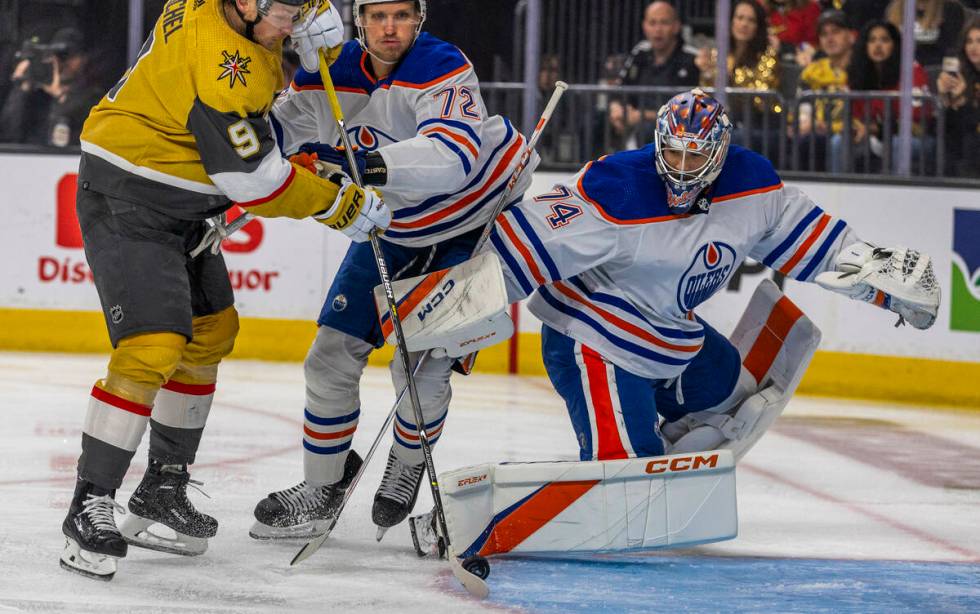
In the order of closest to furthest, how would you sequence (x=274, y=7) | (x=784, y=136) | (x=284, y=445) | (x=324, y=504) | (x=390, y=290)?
1. (x=274, y=7)
2. (x=390, y=290)
3. (x=324, y=504)
4. (x=284, y=445)
5. (x=784, y=136)

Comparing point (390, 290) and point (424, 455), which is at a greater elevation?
point (390, 290)

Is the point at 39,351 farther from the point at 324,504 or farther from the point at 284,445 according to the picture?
the point at 324,504

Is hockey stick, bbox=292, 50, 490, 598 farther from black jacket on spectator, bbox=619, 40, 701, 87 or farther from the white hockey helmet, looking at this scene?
black jacket on spectator, bbox=619, 40, 701, 87

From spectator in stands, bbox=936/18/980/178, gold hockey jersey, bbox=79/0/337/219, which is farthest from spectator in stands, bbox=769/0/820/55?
gold hockey jersey, bbox=79/0/337/219

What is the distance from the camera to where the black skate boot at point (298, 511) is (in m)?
3.41

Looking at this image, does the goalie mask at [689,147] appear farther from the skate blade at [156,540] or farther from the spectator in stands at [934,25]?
the spectator in stands at [934,25]

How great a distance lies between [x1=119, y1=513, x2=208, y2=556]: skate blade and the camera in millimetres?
3164

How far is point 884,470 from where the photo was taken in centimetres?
468

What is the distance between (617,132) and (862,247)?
3372mm

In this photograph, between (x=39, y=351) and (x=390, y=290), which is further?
(x=39, y=351)

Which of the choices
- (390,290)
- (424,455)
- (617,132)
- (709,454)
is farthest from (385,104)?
(617,132)

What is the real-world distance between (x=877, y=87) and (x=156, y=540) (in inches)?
166

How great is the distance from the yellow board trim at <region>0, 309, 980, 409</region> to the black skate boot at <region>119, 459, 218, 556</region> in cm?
338

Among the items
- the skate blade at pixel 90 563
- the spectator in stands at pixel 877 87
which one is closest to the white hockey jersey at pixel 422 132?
the skate blade at pixel 90 563
